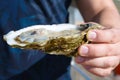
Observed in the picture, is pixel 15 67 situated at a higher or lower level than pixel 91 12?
lower

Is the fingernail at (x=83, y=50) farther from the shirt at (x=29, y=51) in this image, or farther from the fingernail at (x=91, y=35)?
the shirt at (x=29, y=51)

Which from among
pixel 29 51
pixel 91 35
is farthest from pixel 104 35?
pixel 29 51

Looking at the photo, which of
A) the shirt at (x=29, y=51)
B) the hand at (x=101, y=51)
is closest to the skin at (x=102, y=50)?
the hand at (x=101, y=51)

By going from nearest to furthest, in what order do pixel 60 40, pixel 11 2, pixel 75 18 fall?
pixel 60 40, pixel 11 2, pixel 75 18

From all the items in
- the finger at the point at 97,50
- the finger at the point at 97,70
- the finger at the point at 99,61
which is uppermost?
the finger at the point at 97,50

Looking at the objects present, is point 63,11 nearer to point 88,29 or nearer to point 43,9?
point 43,9

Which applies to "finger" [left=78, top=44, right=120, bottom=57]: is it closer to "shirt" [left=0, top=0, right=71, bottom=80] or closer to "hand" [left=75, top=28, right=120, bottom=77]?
"hand" [left=75, top=28, right=120, bottom=77]

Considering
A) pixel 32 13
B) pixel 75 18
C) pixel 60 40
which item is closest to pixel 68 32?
pixel 60 40
